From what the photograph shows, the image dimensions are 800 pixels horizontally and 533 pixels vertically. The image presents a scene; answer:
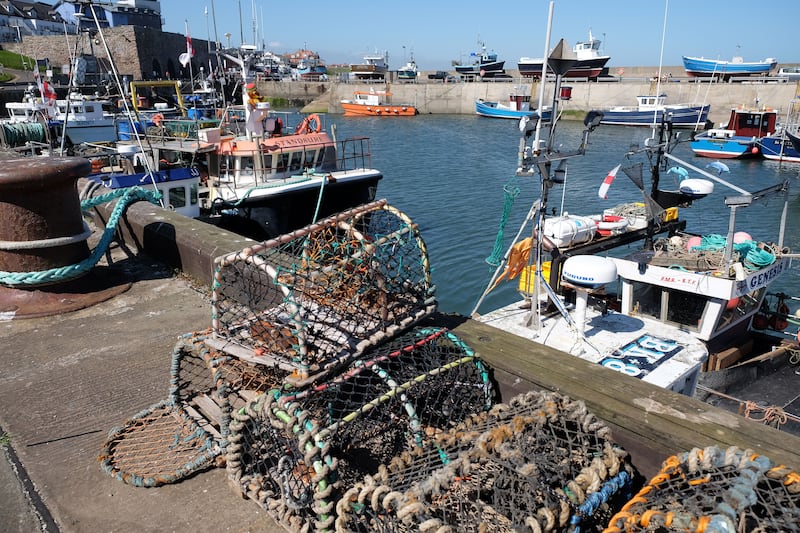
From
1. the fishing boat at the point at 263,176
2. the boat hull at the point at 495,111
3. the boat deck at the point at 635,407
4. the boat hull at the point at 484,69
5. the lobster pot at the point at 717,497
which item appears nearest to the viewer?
the lobster pot at the point at 717,497

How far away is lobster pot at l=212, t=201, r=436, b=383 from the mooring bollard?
7.90ft

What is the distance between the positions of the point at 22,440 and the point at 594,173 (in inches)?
1187

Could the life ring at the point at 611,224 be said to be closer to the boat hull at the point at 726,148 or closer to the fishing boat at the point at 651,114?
the boat hull at the point at 726,148

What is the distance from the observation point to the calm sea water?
55.8ft

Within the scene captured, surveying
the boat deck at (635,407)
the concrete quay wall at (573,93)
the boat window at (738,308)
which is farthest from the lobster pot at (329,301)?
the concrete quay wall at (573,93)

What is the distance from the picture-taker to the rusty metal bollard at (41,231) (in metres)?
5.00

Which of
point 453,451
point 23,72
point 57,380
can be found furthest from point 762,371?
point 23,72

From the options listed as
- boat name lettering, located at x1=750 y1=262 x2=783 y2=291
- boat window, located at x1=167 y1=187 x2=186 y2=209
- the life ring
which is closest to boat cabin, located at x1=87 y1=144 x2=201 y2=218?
boat window, located at x1=167 y1=187 x2=186 y2=209

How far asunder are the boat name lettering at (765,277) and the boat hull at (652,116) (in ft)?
124

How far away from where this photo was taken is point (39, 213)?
5.14 meters

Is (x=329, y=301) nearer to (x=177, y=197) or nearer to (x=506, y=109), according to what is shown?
(x=177, y=197)

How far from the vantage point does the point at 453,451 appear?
2943mm

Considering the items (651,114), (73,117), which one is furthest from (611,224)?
(651,114)

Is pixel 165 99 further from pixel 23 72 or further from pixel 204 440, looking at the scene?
pixel 204 440
